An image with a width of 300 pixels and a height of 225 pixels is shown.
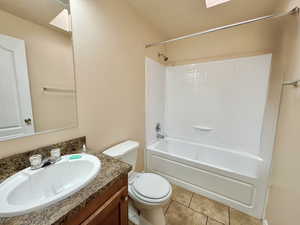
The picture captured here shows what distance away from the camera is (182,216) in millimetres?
1432

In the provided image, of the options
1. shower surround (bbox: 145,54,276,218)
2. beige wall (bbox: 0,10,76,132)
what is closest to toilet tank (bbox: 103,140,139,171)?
beige wall (bbox: 0,10,76,132)

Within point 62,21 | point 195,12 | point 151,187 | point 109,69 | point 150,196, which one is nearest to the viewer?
point 62,21

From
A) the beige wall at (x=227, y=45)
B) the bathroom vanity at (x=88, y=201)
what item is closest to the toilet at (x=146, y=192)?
the bathroom vanity at (x=88, y=201)

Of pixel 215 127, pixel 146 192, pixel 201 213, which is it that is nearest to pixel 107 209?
pixel 146 192

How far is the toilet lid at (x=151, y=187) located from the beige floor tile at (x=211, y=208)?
0.64 m

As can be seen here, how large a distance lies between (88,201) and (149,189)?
2.47 ft

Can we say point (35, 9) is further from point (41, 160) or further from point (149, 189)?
point (149, 189)

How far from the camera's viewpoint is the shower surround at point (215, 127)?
4.98ft

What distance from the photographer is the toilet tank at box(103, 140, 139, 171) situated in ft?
4.14

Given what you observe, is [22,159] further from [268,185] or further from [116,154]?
[268,185]

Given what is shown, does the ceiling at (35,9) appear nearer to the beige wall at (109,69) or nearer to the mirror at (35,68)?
the mirror at (35,68)

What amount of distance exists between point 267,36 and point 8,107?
2825 mm

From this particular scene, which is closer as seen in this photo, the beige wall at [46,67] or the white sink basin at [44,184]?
Answer: the white sink basin at [44,184]

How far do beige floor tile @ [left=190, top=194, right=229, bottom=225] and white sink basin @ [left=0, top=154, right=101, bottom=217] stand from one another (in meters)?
1.43
